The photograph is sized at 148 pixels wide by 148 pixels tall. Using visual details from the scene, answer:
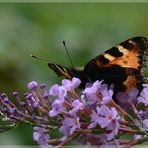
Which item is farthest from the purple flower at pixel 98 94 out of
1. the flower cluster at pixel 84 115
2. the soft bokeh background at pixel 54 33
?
the soft bokeh background at pixel 54 33

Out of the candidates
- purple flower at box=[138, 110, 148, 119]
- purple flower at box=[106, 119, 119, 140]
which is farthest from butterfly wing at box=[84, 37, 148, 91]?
purple flower at box=[106, 119, 119, 140]

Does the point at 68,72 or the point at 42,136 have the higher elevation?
the point at 68,72

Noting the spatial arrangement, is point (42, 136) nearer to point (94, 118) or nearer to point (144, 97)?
point (94, 118)

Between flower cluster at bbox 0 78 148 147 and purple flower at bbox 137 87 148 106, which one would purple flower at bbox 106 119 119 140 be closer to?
flower cluster at bbox 0 78 148 147

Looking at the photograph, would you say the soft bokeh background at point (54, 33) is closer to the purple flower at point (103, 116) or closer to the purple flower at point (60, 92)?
the purple flower at point (60, 92)

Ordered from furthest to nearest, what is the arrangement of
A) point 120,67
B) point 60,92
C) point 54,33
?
1. point 54,33
2. point 120,67
3. point 60,92

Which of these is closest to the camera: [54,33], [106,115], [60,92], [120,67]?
[106,115]

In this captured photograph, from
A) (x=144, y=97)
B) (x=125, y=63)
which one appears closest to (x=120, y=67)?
(x=125, y=63)
